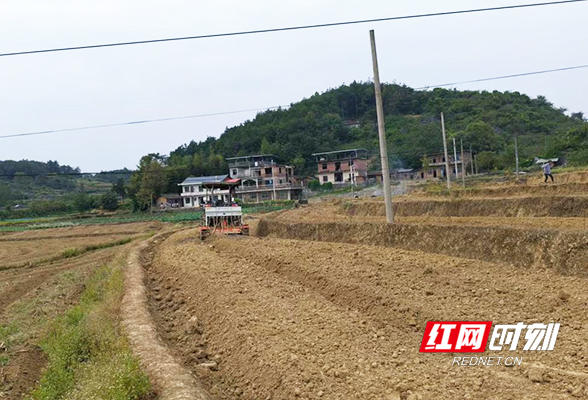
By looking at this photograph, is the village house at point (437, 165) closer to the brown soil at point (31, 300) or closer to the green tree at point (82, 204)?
the brown soil at point (31, 300)

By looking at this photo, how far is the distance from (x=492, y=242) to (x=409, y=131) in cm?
7390

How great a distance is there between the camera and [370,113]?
11150cm

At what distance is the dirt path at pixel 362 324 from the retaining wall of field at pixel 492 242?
67 cm

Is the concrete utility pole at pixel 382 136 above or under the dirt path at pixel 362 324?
above

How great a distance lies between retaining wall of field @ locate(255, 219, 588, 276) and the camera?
35.3 feet

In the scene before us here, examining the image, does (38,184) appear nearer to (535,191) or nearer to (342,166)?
(342,166)

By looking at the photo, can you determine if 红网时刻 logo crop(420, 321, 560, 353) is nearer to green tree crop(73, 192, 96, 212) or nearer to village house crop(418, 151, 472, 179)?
village house crop(418, 151, 472, 179)

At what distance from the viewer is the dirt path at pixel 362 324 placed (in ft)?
20.5

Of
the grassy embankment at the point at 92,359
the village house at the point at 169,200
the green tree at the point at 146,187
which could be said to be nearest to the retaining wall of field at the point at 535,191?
the grassy embankment at the point at 92,359

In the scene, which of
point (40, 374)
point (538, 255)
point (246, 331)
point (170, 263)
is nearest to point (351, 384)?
point (246, 331)

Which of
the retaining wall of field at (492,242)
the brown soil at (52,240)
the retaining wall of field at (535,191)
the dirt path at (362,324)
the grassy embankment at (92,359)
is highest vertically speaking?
the retaining wall of field at (535,191)

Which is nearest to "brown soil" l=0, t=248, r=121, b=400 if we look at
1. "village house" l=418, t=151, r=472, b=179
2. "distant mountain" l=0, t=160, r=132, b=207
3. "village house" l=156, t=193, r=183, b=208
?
"village house" l=418, t=151, r=472, b=179

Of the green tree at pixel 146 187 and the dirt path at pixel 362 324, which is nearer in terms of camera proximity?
the dirt path at pixel 362 324

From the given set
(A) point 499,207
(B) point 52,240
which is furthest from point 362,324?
(B) point 52,240
